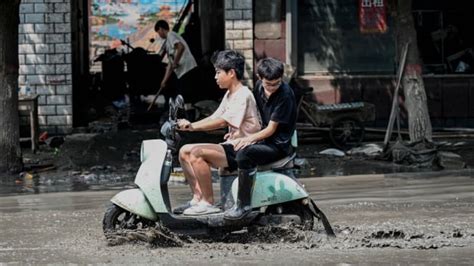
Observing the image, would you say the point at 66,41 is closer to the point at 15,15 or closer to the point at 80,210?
the point at 15,15

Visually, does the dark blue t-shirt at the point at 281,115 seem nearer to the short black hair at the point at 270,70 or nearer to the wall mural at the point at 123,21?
the short black hair at the point at 270,70

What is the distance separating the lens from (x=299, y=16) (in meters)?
16.8

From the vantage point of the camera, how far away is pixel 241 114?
298 inches

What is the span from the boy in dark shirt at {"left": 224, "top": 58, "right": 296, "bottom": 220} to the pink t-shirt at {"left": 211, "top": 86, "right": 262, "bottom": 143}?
8 centimetres

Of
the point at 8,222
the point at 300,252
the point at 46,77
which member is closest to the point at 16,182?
the point at 8,222

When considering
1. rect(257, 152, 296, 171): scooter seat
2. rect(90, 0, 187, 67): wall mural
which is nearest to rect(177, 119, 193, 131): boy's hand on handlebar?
rect(257, 152, 296, 171): scooter seat

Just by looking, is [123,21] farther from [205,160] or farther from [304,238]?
[304,238]

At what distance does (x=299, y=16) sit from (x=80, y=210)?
318 inches

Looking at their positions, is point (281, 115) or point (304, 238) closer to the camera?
point (281, 115)

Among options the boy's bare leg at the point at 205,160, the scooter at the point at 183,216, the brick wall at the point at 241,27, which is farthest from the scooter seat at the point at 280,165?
the brick wall at the point at 241,27

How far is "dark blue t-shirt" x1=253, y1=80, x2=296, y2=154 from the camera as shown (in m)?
7.49

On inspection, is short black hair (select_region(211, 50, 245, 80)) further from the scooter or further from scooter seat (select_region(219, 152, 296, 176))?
scooter seat (select_region(219, 152, 296, 176))

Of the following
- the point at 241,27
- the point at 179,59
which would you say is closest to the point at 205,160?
the point at 179,59

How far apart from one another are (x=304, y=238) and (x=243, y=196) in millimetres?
666
